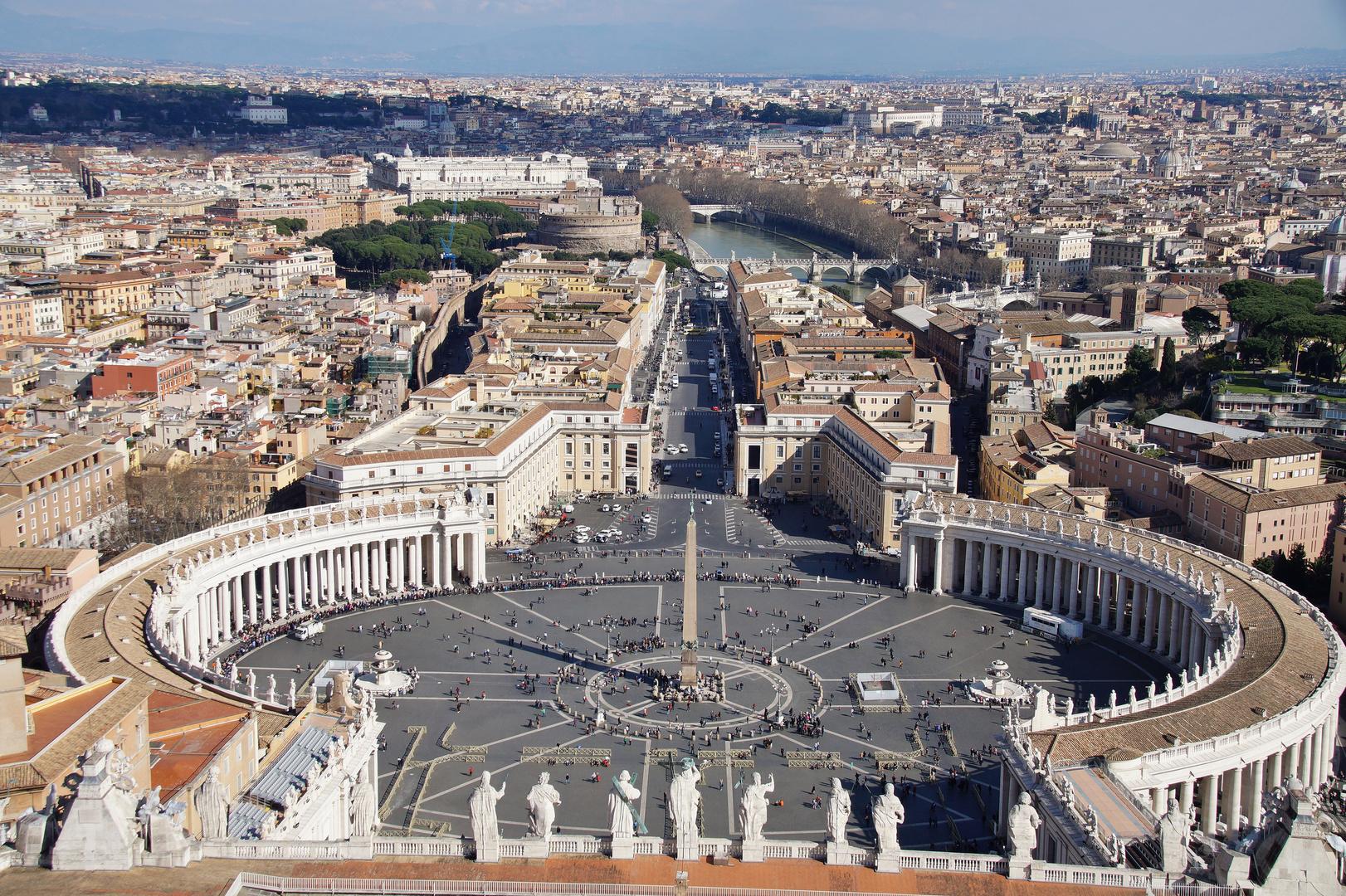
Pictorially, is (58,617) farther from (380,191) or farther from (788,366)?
(380,191)

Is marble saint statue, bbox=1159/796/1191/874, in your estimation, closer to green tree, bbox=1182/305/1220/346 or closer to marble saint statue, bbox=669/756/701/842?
marble saint statue, bbox=669/756/701/842

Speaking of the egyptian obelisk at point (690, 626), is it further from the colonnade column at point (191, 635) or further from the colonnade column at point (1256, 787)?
the colonnade column at point (1256, 787)

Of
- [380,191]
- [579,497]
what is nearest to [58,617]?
[579,497]

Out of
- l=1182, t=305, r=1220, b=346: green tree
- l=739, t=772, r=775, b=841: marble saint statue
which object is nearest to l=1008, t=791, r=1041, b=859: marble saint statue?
l=739, t=772, r=775, b=841: marble saint statue

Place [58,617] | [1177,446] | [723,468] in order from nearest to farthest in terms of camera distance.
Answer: [58,617] → [1177,446] → [723,468]

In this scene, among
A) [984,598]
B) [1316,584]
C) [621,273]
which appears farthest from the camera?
[621,273]

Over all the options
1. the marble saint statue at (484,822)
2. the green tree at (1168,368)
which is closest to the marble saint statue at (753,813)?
the marble saint statue at (484,822)

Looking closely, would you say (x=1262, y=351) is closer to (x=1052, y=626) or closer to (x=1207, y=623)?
(x=1052, y=626)

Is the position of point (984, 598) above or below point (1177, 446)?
below
